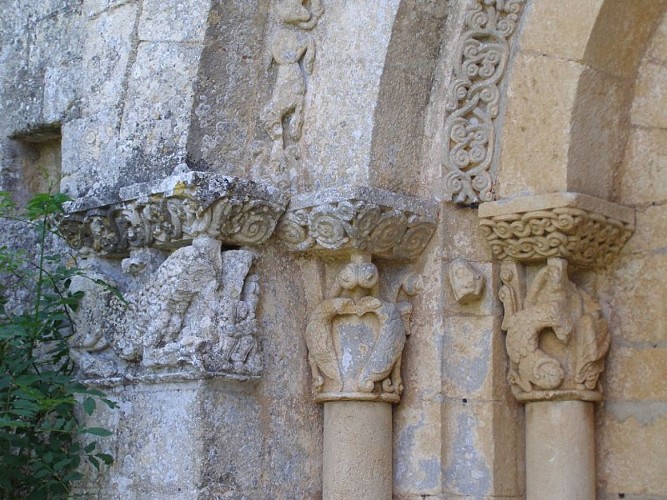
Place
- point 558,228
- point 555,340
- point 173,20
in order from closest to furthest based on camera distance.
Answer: point 558,228
point 555,340
point 173,20

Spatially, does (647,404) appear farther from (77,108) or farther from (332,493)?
(77,108)

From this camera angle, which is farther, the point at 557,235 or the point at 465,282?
the point at 465,282

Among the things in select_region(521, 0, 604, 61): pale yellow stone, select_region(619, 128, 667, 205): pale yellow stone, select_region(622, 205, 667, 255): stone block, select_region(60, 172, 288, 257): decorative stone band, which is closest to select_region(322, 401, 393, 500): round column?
select_region(60, 172, 288, 257): decorative stone band

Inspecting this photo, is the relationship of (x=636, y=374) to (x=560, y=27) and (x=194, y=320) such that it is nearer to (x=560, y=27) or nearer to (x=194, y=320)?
(x=560, y=27)

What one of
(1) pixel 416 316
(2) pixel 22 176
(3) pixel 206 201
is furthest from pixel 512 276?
(2) pixel 22 176

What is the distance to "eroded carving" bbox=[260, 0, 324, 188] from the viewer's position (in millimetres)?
5164

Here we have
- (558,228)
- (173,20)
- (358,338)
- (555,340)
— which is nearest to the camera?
(558,228)

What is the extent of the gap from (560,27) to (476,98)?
0.43m

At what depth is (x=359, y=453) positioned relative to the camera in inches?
194

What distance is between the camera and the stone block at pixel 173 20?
5020 millimetres

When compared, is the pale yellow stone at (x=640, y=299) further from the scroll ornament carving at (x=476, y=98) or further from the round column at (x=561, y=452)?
the scroll ornament carving at (x=476, y=98)

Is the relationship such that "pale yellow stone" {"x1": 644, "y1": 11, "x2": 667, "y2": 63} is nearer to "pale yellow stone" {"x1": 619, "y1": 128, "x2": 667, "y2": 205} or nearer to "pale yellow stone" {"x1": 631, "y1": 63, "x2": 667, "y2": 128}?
"pale yellow stone" {"x1": 631, "y1": 63, "x2": 667, "y2": 128}

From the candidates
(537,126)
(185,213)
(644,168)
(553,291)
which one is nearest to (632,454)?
(553,291)

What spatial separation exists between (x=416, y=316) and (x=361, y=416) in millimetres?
448
